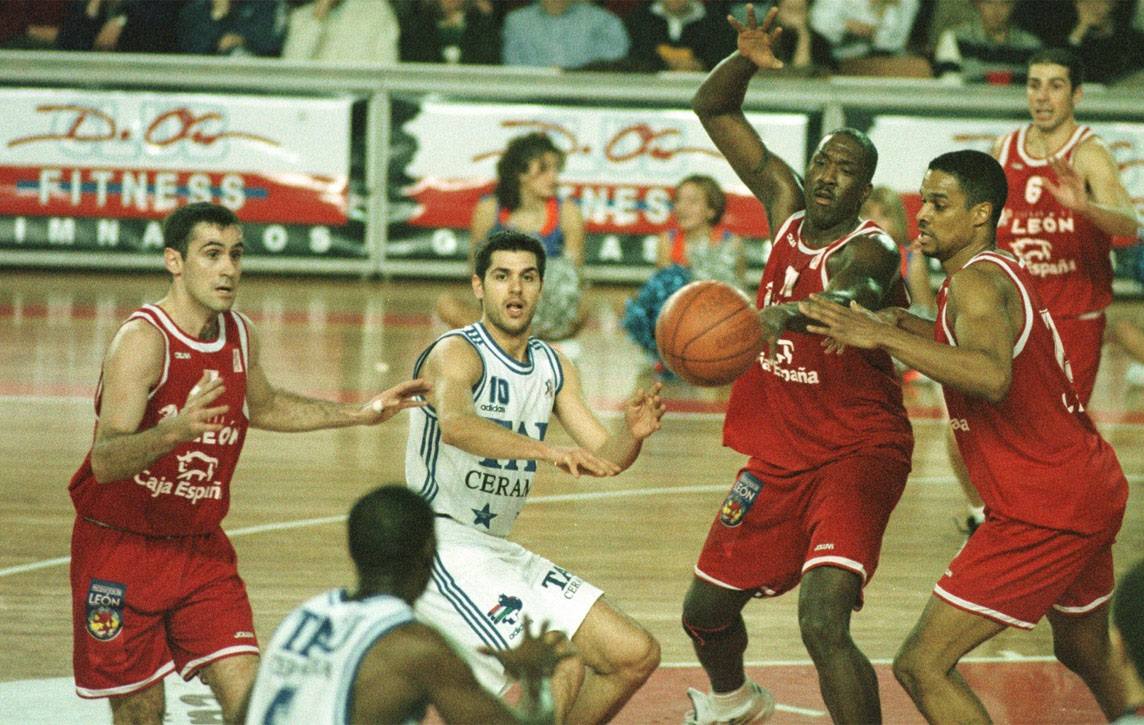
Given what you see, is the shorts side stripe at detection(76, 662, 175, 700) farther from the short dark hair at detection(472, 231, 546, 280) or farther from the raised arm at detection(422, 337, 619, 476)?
the short dark hair at detection(472, 231, 546, 280)

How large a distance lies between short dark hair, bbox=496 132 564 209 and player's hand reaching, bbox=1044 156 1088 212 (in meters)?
4.78

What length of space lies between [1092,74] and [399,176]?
666 cm

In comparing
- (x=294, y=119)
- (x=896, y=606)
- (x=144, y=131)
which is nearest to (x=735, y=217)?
(x=294, y=119)

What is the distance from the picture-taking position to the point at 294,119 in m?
16.0

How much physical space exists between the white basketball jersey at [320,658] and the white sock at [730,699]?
2409mm

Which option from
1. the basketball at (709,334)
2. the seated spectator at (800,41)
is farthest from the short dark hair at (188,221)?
the seated spectator at (800,41)

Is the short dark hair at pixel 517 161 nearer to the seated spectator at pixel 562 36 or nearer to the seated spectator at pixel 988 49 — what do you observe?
the seated spectator at pixel 562 36

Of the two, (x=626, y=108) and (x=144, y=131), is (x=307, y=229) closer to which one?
(x=144, y=131)

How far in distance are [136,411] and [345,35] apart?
12.2m

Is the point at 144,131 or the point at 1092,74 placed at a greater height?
the point at 1092,74

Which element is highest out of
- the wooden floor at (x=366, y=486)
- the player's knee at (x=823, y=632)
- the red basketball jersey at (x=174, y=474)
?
the red basketball jersey at (x=174, y=474)

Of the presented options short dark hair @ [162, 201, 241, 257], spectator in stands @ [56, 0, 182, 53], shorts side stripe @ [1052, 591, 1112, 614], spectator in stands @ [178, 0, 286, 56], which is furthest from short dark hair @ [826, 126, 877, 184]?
spectator in stands @ [56, 0, 182, 53]

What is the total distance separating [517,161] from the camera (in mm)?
12234

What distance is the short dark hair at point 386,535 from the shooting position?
11.8ft
